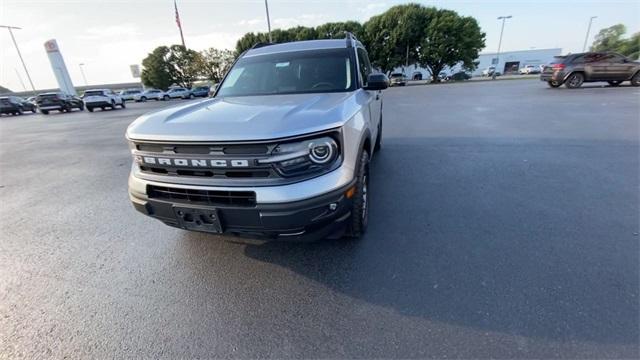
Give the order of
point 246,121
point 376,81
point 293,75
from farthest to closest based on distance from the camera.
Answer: point 293,75 → point 376,81 → point 246,121

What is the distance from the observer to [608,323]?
1.85 metres

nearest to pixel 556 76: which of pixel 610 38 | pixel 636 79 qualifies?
pixel 636 79

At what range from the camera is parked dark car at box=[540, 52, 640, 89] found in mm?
14180

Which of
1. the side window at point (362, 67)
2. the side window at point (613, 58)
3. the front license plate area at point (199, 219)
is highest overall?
the side window at point (362, 67)

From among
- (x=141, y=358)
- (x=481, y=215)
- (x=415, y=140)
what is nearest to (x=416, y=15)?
(x=415, y=140)

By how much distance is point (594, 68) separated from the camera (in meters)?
14.2

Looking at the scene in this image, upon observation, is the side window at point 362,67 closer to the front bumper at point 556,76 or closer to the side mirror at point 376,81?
the side mirror at point 376,81

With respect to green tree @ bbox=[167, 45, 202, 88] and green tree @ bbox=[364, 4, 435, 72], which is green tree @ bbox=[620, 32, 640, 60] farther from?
green tree @ bbox=[167, 45, 202, 88]

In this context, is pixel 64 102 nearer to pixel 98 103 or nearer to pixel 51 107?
pixel 51 107

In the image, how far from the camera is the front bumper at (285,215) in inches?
77.5

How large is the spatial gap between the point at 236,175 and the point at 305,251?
1.13 m

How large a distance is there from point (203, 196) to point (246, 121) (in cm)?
64

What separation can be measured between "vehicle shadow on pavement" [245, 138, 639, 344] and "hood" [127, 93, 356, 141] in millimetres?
1300

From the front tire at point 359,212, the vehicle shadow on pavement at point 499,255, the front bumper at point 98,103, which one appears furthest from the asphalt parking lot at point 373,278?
the front bumper at point 98,103
